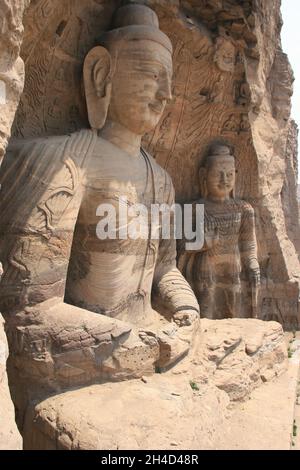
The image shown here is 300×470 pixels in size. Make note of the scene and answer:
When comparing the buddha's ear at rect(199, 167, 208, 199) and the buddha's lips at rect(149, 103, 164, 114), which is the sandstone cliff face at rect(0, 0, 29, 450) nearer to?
the buddha's lips at rect(149, 103, 164, 114)

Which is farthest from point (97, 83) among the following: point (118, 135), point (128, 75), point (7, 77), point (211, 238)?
point (211, 238)

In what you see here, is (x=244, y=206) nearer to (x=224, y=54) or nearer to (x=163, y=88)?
(x=224, y=54)

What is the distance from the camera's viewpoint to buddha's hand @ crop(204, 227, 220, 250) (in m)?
5.60

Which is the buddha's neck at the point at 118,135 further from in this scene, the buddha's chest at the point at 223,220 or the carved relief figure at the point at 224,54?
the buddha's chest at the point at 223,220

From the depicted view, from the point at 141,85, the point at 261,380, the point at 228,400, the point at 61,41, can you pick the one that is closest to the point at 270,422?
the point at 228,400

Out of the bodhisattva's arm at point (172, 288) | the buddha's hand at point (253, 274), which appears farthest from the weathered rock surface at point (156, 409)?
the buddha's hand at point (253, 274)

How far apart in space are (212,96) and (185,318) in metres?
2.88

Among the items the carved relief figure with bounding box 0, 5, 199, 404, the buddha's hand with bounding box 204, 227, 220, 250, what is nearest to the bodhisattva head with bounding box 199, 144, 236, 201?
the buddha's hand with bounding box 204, 227, 220, 250

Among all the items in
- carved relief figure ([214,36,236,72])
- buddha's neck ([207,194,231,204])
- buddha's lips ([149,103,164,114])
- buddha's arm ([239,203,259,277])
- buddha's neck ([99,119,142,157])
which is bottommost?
buddha's arm ([239,203,259,277])

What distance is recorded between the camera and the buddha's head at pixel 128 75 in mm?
3463

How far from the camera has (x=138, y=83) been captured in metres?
3.47

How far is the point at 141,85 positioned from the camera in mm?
3467

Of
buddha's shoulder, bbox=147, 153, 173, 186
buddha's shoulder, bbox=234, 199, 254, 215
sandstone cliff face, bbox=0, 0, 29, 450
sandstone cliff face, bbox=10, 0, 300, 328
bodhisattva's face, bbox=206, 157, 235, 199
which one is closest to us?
sandstone cliff face, bbox=0, 0, 29, 450
